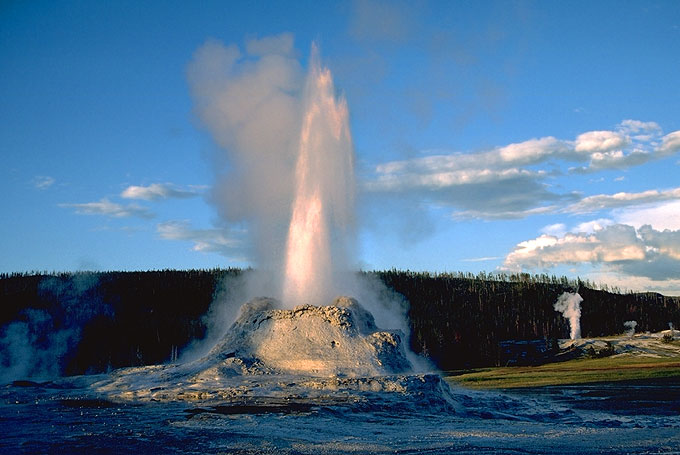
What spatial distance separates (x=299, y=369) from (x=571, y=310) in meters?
70.8

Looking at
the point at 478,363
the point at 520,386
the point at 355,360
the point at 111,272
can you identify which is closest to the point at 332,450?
the point at 355,360

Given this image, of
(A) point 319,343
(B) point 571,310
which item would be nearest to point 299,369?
(A) point 319,343

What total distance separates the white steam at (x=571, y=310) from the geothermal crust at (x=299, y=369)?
2350 inches

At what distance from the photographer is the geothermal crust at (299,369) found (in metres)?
15.4

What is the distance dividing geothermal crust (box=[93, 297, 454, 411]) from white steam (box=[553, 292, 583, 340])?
5968 cm

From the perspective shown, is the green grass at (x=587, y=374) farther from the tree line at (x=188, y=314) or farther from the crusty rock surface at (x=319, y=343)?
the tree line at (x=188, y=314)

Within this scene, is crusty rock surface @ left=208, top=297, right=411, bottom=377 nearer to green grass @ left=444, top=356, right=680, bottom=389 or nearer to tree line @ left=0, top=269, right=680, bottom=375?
green grass @ left=444, top=356, right=680, bottom=389

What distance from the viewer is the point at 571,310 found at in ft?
266

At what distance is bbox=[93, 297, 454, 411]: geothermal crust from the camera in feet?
50.5

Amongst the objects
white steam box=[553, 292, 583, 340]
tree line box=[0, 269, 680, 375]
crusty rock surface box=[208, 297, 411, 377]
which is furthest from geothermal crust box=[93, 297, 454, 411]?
white steam box=[553, 292, 583, 340]

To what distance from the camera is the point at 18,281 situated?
252 feet

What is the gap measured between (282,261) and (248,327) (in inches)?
147

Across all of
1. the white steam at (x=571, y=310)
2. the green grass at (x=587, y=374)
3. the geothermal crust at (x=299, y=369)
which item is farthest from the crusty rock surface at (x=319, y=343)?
the white steam at (x=571, y=310)

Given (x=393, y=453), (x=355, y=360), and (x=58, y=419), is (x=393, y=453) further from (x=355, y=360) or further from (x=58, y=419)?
(x=355, y=360)
